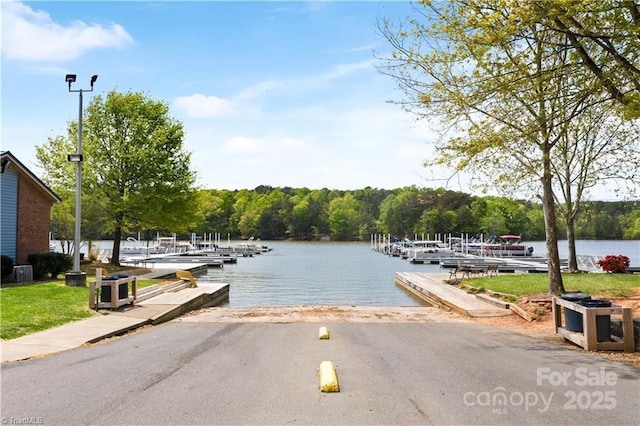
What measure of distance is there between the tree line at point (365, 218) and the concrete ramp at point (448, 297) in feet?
245

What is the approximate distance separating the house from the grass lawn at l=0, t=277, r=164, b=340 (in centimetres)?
460

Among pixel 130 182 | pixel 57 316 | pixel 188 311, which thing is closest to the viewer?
pixel 57 316

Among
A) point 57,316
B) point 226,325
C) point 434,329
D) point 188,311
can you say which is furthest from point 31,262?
point 434,329

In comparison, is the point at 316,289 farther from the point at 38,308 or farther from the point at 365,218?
the point at 365,218

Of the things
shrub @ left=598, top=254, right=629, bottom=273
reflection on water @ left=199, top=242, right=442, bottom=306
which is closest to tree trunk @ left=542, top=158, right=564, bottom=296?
reflection on water @ left=199, top=242, right=442, bottom=306

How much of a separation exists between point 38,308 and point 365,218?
136 metres

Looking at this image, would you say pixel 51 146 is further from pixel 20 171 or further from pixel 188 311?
→ pixel 188 311

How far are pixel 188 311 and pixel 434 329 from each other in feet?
28.4

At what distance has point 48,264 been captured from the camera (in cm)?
2267

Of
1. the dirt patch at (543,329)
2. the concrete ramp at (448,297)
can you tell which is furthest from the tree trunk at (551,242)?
the concrete ramp at (448,297)

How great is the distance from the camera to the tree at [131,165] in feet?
101

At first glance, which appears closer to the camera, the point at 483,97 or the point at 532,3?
the point at 532,3

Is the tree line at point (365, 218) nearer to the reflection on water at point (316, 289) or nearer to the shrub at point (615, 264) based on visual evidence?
the reflection on water at point (316, 289)

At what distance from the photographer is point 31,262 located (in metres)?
22.3
